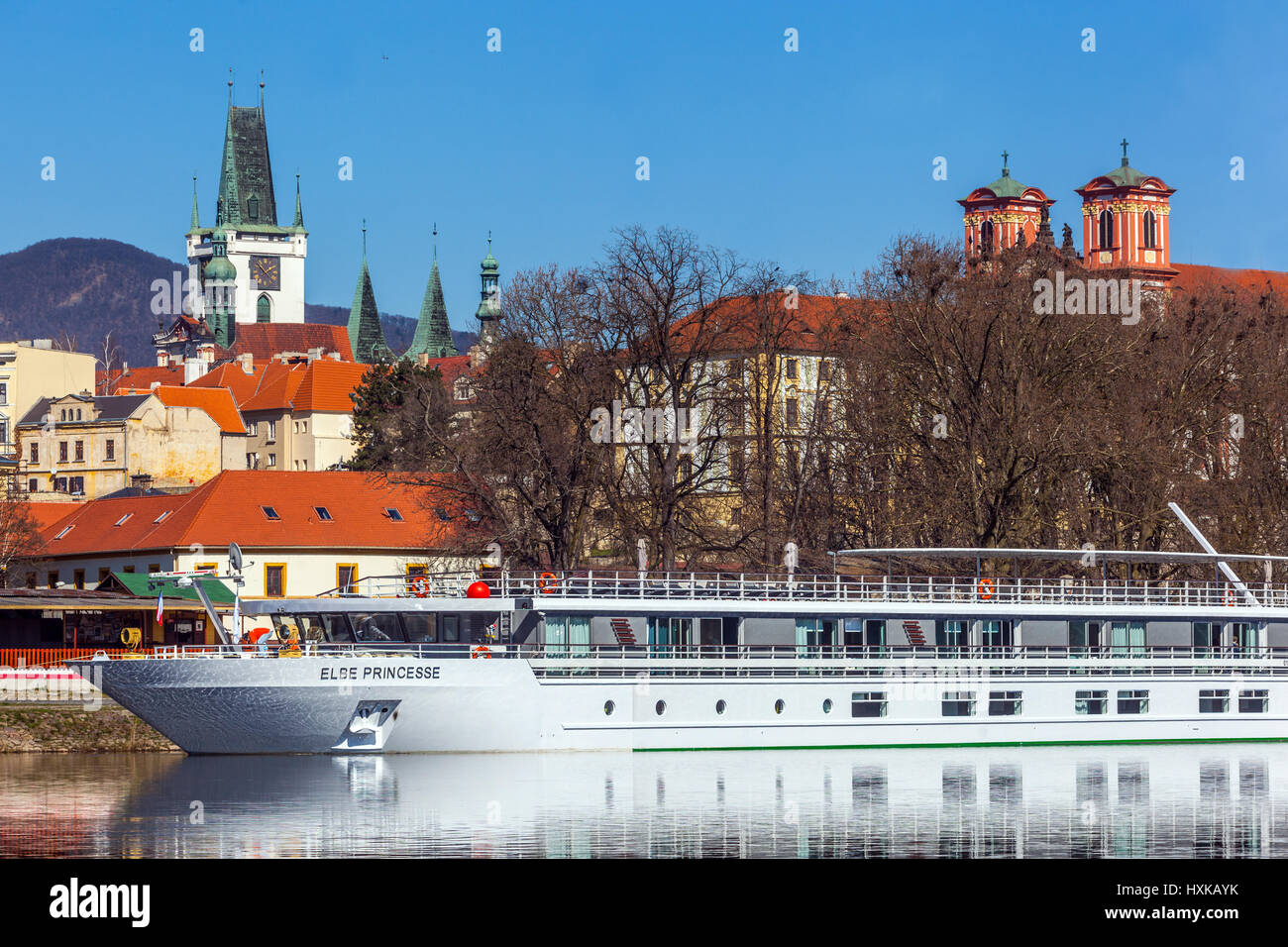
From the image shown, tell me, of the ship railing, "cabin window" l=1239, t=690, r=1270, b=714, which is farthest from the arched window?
"cabin window" l=1239, t=690, r=1270, b=714

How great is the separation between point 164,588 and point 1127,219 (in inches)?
4622

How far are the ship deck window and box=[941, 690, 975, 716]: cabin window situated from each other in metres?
14.0

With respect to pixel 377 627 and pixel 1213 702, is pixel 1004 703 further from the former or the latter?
pixel 377 627

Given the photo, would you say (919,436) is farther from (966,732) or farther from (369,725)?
(369,725)

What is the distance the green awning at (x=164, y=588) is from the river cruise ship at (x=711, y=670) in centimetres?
1427

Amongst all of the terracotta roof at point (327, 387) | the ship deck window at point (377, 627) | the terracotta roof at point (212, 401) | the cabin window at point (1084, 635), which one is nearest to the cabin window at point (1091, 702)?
the cabin window at point (1084, 635)

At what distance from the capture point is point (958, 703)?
50.0 metres

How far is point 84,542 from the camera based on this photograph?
262ft

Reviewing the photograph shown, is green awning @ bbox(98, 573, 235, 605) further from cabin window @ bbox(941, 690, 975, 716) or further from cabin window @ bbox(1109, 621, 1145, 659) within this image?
cabin window @ bbox(1109, 621, 1145, 659)

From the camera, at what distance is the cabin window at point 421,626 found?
147 feet

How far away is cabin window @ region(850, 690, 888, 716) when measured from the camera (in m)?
48.5

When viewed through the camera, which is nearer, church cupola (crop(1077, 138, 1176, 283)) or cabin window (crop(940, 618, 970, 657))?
cabin window (crop(940, 618, 970, 657))

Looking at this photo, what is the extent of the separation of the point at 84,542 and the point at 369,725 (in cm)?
4066
